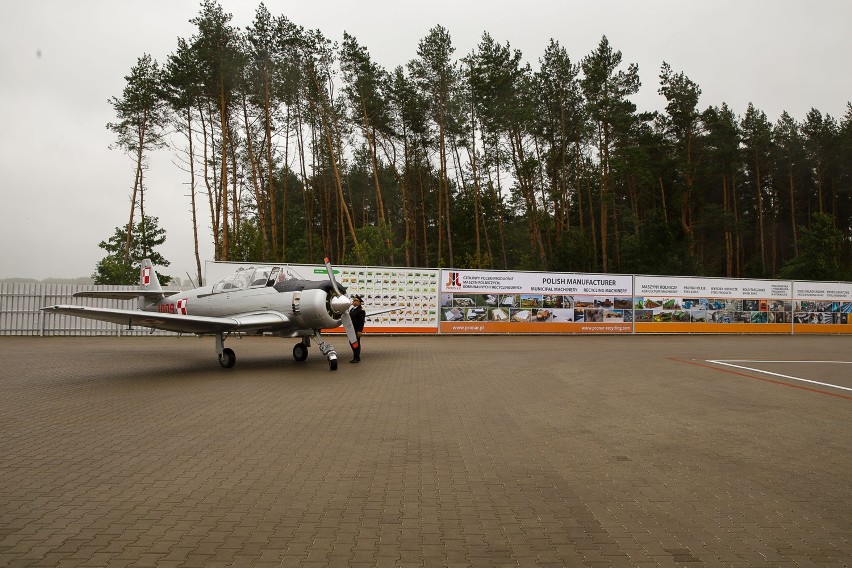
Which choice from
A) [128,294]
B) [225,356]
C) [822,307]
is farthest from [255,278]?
[822,307]

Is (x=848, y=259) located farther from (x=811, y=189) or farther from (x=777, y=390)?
(x=777, y=390)

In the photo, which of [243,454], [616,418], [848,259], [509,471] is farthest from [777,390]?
[848,259]

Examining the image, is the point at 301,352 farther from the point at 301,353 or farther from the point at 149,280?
the point at 149,280

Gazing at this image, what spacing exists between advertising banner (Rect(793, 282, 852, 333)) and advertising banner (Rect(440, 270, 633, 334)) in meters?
9.48

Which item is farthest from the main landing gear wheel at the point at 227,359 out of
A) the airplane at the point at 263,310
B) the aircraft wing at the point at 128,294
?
the aircraft wing at the point at 128,294

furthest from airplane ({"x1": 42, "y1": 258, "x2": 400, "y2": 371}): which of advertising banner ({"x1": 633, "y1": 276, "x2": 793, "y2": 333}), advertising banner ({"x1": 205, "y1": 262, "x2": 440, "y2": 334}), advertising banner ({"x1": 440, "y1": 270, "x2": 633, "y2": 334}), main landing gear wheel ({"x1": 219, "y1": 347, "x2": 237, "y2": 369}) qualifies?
advertising banner ({"x1": 633, "y1": 276, "x2": 793, "y2": 333})

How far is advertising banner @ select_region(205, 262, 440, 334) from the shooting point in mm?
22281

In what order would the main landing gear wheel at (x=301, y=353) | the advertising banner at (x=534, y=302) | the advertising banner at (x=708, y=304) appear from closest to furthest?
the main landing gear wheel at (x=301, y=353)
the advertising banner at (x=534, y=302)
the advertising banner at (x=708, y=304)

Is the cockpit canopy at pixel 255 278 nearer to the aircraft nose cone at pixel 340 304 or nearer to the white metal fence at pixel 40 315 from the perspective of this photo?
the aircraft nose cone at pixel 340 304

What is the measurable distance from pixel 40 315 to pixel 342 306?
685 inches

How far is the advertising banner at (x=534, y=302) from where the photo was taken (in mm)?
23641

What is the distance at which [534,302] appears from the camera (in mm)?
24391

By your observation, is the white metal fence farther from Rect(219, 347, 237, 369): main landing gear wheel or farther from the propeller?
the propeller

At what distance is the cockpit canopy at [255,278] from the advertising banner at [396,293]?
773 cm
